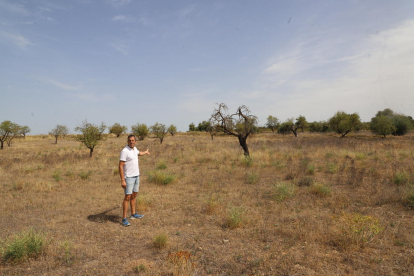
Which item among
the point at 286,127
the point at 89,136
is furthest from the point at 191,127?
the point at 89,136

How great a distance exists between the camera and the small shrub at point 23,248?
409cm

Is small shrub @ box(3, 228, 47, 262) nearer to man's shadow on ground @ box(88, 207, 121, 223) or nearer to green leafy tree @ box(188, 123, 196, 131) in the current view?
man's shadow on ground @ box(88, 207, 121, 223)

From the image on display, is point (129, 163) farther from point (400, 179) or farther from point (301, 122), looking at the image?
point (301, 122)

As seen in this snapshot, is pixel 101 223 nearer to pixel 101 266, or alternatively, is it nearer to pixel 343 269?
pixel 101 266

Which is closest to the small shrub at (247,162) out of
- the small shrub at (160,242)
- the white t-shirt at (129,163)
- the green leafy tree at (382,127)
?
the white t-shirt at (129,163)

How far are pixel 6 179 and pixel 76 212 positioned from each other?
7.82 metres

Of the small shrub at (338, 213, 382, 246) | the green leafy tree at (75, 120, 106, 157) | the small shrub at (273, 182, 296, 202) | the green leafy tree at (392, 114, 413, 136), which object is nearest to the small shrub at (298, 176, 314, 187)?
the small shrub at (273, 182, 296, 202)

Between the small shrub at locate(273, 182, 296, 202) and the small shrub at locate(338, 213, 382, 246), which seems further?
the small shrub at locate(273, 182, 296, 202)

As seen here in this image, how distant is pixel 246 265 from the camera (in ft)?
12.6

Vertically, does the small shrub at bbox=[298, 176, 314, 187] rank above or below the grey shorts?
below

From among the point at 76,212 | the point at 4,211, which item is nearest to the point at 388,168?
the point at 76,212

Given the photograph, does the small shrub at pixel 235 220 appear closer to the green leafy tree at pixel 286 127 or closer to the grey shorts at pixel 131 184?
the grey shorts at pixel 131 184

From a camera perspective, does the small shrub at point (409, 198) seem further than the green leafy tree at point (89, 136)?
No

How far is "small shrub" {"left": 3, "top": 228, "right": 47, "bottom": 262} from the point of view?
4.09 metres
